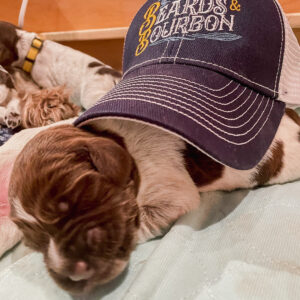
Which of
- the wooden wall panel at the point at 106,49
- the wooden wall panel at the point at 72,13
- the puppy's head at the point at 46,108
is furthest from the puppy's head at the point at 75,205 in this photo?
the wooden wall panel at the point at 72,13

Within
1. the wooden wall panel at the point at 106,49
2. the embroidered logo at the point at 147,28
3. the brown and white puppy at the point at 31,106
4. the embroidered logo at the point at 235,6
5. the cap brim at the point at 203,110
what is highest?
the embroidered logo at the point at 235,6

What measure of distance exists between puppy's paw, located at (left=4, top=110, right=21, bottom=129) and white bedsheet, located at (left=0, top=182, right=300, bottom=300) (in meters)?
0.96

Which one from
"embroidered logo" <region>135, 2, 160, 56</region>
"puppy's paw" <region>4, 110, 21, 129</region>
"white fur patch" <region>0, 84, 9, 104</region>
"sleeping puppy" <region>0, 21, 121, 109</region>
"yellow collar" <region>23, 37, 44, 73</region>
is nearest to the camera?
"embroidered logo" <region>135, 2, 160, 56</region>

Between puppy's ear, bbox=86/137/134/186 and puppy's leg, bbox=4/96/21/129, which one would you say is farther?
puppy's leg, bbox=4/96/21/129

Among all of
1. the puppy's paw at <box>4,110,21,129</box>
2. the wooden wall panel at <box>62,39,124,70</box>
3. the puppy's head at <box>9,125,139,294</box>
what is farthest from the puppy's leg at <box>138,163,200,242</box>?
the wooden wall panel at <box>62,39,124,70</box>

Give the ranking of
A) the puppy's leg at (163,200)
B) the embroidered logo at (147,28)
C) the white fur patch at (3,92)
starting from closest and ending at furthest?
the puppy's leg at (163,200) < the embroidered logo at (147,28) < the white fur patch at (3,92)

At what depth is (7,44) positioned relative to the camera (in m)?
2.24

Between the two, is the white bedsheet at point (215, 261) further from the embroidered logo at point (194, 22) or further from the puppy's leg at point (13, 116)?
the puppy's leg at point (13, 116)

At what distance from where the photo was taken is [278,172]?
1154 mm

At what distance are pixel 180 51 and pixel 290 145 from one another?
0.53 meters

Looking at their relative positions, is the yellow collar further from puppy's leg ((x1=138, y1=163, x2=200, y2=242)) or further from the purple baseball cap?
puppy's leg ((x1=138, y1=163, x2=200, y2=242))

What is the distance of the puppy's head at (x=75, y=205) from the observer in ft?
2.72

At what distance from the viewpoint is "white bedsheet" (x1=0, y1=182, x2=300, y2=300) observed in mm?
782

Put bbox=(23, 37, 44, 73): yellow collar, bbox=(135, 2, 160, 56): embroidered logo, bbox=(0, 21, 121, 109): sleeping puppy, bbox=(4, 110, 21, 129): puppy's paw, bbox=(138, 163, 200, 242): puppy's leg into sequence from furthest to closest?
bbox=(23, 37, 44, 73): yellow collar
bbox=(0, 21, 121, 109): sleeping puppy
bbox=(4, 110, 21, 129): puppy's paw
bbox=(135, 2, 160, 56): embroidered logo
bbox=(138, 163, 200, 242): puppy's leg
